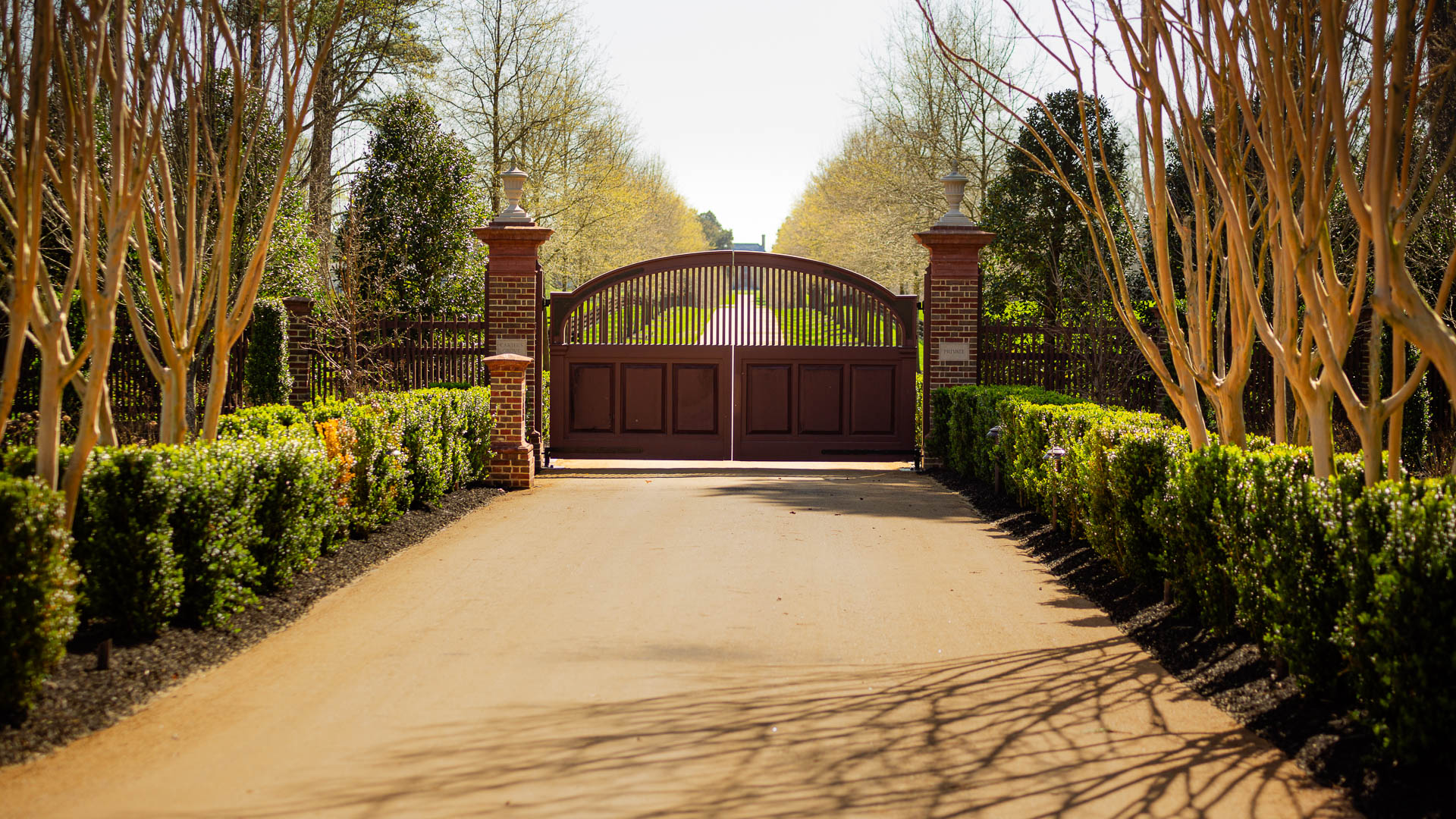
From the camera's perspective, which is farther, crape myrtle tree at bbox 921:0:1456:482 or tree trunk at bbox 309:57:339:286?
tree trunk at bbox 309:57:339:286

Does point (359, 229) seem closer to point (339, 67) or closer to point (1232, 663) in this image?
point (339, 67)

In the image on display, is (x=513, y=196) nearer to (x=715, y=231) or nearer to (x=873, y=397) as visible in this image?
(x=873, y=397)

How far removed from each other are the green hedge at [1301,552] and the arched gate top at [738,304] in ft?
22.4

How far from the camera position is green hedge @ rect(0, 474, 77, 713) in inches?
158

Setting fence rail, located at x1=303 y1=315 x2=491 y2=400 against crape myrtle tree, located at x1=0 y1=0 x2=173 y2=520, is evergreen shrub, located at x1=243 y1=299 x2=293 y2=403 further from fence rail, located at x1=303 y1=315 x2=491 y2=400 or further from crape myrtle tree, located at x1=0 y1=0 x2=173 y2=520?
crape myrtle tree, located at x1=0 y1=0 x2=173 y2=520

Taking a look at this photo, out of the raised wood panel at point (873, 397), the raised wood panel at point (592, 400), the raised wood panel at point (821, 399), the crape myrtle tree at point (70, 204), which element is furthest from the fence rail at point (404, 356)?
the crape myrtle tree at point (70, 204)

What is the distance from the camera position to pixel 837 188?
38844 millimetres

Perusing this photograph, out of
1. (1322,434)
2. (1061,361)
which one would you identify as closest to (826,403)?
(1061,361)

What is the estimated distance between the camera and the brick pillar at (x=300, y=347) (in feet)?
46.1

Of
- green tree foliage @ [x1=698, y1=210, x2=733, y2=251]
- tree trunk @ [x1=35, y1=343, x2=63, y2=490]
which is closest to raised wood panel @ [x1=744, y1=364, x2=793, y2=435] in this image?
tree trunk @ [x1=35, y1=343, x2=63, y2=490]

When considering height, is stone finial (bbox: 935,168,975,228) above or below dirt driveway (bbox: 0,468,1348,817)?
above

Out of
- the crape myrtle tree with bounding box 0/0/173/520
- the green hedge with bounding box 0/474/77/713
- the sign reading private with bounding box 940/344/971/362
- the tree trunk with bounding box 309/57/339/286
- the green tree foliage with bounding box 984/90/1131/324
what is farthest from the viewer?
the tree trunk with bounding box 309/57/339/286

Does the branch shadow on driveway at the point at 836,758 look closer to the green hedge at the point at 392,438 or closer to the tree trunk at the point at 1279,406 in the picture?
the tree trunk at the point at 1279,406

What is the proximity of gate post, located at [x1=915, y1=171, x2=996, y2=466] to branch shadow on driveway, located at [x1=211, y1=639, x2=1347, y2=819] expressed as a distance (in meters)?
9.58
